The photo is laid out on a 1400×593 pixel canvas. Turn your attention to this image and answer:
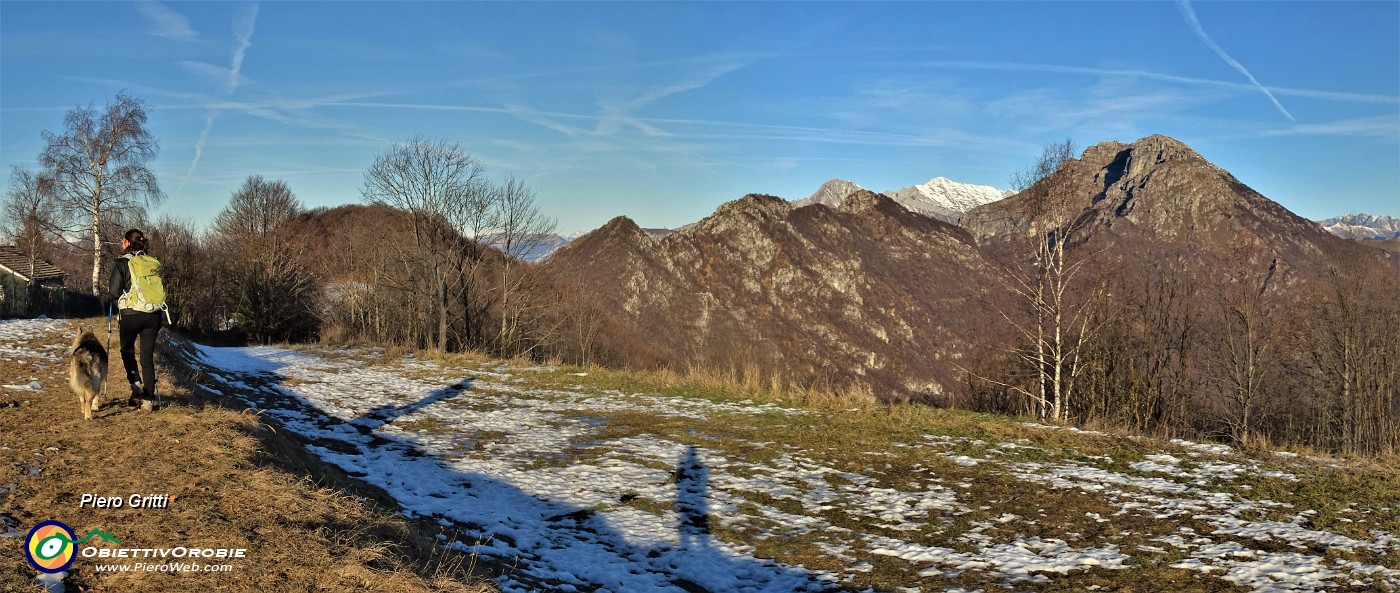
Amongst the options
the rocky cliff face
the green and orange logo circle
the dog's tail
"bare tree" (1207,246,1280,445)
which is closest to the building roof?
the dog's tail

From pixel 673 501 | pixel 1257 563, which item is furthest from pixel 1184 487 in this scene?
pixel 673 501

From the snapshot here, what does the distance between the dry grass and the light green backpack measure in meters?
1.23

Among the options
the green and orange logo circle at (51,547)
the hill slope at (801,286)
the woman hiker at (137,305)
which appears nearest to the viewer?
the green and orange logo circle at (51,547)

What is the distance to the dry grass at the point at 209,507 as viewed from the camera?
4.60 m

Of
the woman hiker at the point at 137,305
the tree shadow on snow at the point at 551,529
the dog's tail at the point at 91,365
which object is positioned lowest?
the tree shadow on snow at the point at 551,529

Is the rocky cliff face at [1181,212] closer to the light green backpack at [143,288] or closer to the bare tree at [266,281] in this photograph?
the bare tree at [266,281]

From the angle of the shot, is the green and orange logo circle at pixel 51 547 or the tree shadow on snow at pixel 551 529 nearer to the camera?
the green and orange logo circle at pixel 51 547

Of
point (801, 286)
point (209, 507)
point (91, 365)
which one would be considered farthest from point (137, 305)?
point (801, 286)

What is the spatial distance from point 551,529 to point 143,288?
5674mm

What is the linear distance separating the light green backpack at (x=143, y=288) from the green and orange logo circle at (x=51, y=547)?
425 cm

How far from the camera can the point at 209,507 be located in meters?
5.55

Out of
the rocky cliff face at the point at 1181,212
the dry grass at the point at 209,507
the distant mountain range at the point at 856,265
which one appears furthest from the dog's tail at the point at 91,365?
the rocky cliff face at the point at 1181,212

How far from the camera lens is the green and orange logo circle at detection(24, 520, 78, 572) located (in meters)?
4.49

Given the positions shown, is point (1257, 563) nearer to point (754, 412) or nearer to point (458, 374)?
point (754, 412)
